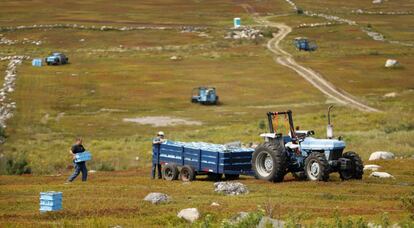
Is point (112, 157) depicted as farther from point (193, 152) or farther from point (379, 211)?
point (379, 211)

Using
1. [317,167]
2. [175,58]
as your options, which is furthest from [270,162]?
[175,58]

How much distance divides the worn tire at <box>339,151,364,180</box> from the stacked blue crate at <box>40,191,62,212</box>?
13.6m

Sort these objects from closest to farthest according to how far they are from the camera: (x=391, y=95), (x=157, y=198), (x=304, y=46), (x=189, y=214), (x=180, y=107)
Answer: (x=189, y=214) < (x=157, y=198) < (x=180, y=107) < (x=391, y=95) < (x=304, y=46)

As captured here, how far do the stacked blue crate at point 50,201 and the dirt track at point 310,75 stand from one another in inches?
2276

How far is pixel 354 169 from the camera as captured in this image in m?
37.5

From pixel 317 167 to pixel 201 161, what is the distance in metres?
5.71

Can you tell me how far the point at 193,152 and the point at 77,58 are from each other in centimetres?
9596

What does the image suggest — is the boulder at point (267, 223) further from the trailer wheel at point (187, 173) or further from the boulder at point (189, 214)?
the trailer wheel at point (187, 173)

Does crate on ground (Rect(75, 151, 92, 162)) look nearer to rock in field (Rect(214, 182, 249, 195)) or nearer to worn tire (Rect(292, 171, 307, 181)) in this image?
→ rock in field (Rect(214, 182, 249, 195))

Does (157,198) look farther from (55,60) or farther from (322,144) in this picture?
(55,60)

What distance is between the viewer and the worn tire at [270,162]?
122 feet

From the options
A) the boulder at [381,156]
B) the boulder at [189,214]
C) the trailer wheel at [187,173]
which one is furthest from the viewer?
the boulder at [381,156]

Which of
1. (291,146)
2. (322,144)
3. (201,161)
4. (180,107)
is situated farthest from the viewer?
(180,107)

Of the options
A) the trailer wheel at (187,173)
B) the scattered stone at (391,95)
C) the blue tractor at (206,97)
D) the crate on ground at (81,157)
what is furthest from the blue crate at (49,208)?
the scattered stone at (391,95)
